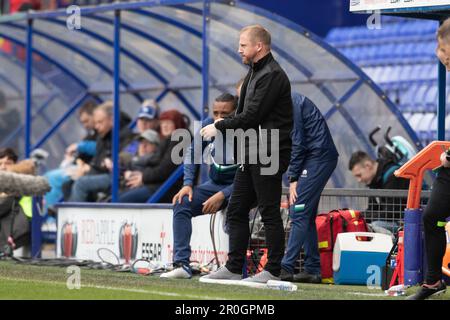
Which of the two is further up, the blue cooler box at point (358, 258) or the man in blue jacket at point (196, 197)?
the man in blue jacket at point (196, 197)

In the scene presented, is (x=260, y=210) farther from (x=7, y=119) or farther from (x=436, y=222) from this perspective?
(x=7, y=119)

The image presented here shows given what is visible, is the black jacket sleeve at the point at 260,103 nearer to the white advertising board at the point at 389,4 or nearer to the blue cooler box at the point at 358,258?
the white advertising board at the point at 389,4

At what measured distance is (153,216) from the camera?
13.6 metres

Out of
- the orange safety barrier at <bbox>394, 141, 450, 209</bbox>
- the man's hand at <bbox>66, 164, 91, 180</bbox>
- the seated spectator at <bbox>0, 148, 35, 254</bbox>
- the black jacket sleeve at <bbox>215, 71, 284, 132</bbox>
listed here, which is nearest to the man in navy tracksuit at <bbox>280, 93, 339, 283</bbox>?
the black jacket sleeve at <bbox>215, 71, 284, 132</bbox>

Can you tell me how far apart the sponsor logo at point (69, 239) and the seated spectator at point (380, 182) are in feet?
10.9

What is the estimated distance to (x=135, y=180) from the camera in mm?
15164

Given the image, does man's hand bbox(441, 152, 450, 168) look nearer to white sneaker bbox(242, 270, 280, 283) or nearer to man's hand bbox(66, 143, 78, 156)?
white sneaker bbox(242, 270, 280, 283)

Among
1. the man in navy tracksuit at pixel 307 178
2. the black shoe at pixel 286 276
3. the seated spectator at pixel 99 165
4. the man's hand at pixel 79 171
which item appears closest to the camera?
the black shoe at pixel 286 276

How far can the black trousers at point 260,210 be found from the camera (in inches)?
398

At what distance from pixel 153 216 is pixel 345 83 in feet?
8.77

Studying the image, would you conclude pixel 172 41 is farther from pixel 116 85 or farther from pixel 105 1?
pixel 105 1

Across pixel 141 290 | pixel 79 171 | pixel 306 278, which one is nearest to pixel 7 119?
pixel 79 171

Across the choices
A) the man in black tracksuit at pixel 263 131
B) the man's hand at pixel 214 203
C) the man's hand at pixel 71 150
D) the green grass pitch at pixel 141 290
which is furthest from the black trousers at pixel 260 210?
the man's hand at pixel 71 150
